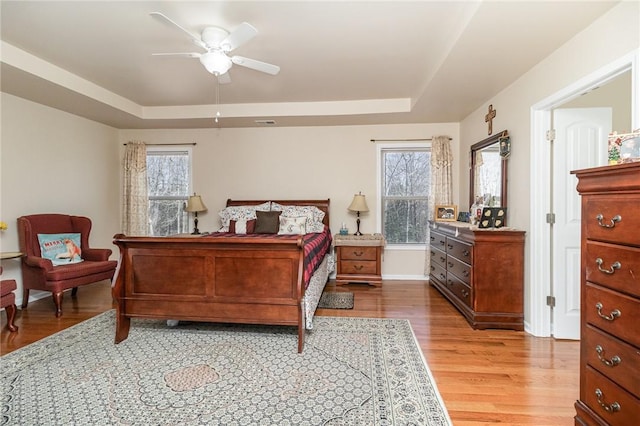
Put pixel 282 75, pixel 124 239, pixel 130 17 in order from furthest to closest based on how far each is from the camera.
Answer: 1. pixel 282 75
2. pixel 124 239
3. pixel 130 17

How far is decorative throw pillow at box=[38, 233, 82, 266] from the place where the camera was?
366 centimetres

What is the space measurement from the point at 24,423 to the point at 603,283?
3034 millimetres

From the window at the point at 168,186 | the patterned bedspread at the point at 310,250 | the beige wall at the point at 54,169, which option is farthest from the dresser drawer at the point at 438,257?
the beige wall at the point at 54,169

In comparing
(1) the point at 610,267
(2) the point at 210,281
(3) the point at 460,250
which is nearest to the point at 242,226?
(2) the point at 210,281

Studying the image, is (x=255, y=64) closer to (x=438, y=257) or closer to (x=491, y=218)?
(x=491, y=218)

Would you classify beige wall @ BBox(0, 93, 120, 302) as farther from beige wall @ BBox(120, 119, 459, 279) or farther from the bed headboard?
the bed headboard

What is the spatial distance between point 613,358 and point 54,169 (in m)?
5.65

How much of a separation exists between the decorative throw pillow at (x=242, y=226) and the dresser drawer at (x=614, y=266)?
12.5ft

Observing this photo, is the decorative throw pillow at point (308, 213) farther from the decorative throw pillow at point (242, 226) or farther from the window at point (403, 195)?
the window at point (403, 195)

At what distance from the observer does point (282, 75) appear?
135 inches

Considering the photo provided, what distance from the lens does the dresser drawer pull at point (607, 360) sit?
1.37 metres

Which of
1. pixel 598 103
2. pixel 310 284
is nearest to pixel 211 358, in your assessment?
pixel 310 284

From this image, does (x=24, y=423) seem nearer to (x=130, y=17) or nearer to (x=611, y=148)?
(x=130, y=17)

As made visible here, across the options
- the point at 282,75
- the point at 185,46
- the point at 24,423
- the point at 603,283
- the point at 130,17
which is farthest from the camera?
the point at 282,75
